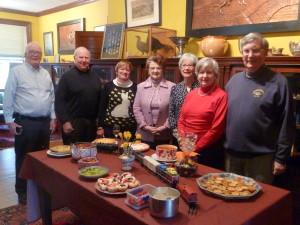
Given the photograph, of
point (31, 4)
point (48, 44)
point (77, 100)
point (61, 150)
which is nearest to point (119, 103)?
point (77, 100)

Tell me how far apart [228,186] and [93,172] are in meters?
0.74

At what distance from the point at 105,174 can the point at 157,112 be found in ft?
3.60

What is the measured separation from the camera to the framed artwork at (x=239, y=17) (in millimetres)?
2574

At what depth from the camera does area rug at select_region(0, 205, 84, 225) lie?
95.1 inches

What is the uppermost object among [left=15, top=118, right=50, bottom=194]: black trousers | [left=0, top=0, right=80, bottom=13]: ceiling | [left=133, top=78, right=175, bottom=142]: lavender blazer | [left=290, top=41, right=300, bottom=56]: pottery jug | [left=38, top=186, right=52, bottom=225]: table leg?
[left=0, top=0, right=80, bottom=13]: ceiling

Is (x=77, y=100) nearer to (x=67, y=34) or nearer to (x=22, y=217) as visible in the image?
(x=22, y=217)

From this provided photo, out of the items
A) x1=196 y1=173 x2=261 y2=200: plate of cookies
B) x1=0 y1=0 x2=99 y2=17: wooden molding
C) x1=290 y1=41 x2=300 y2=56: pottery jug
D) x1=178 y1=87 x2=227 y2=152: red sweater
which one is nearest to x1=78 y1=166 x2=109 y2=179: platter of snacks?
x1=196 y1=173 x2=261 y2=200: plate of cookies

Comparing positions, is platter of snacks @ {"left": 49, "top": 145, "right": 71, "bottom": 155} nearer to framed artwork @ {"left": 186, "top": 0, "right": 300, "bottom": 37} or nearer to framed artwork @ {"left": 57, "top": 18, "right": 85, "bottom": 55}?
framed artwork @ {"left": 186, "top": 0, "right": 300, "bottom": 37}

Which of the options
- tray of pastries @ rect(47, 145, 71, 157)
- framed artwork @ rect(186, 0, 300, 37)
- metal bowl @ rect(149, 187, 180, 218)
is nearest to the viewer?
metal bowl @ rect(149, 187, 180, 218)

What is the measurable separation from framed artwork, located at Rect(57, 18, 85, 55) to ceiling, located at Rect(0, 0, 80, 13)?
43 cm

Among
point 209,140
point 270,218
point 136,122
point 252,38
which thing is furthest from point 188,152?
point 136,122

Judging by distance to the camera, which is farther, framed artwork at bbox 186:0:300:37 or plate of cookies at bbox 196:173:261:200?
framed artwork at bbox 186:0:300:37

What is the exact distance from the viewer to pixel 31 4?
246 inches

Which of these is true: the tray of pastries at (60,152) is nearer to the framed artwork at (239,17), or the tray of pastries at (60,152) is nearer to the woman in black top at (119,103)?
the woman in black top at (119,103)
